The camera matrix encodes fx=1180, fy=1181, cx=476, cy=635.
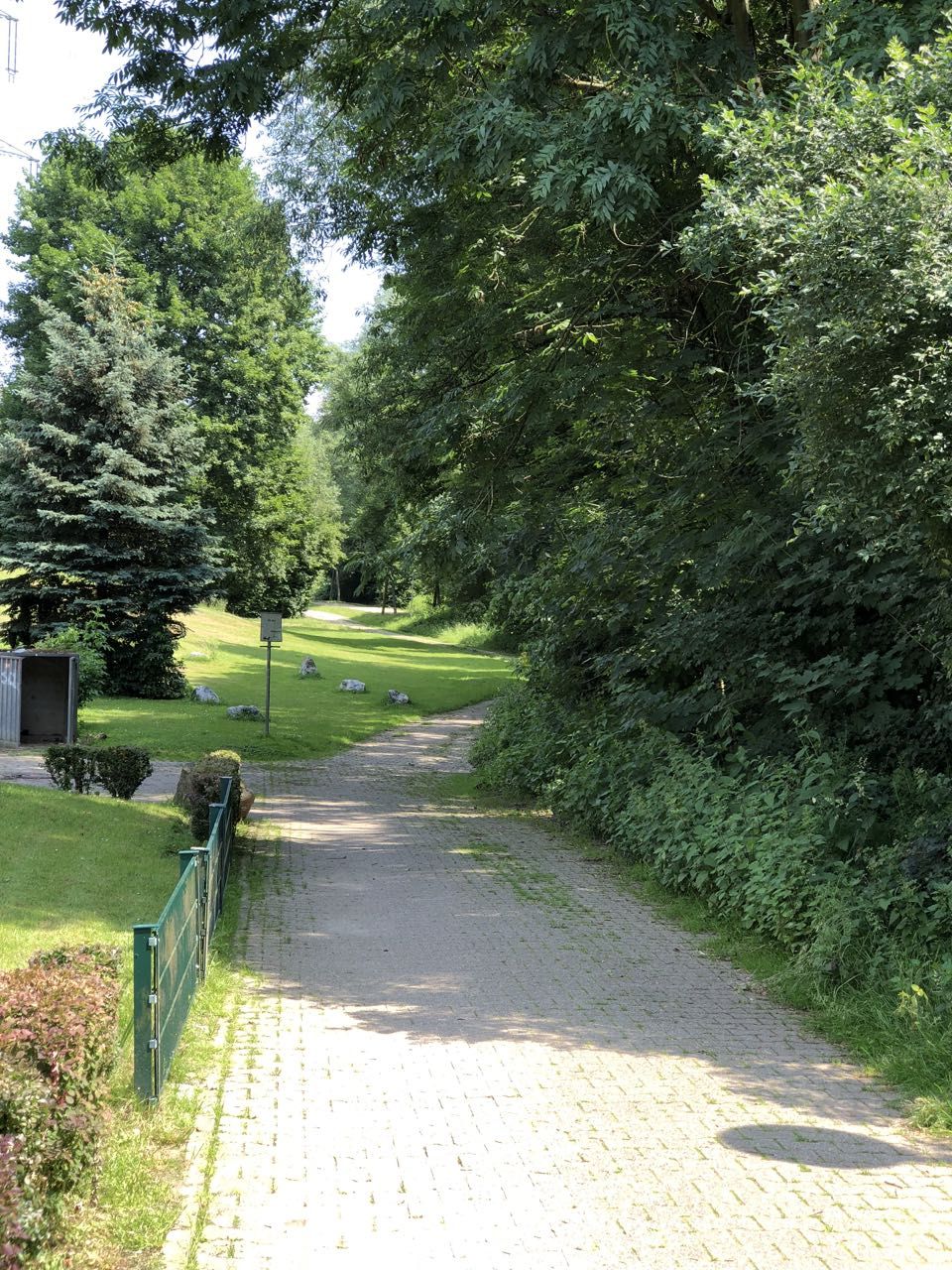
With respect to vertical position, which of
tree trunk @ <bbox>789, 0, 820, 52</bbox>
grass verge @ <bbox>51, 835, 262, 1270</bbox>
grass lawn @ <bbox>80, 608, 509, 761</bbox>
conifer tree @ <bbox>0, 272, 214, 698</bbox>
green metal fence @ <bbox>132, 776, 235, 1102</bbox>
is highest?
tree trunk @ <bbox>789, 0, 820, 52</bbox>

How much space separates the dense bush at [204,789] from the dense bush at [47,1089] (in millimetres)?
8073

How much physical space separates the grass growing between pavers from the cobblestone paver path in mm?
172

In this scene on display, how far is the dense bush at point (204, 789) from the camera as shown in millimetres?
13086

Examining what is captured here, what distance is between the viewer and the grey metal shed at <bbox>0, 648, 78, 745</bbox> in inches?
849

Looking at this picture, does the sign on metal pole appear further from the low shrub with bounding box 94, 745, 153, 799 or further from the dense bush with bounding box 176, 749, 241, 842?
the dense bush with bounding box 176, 749, 241, 842

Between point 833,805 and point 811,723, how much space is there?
1.64 meters

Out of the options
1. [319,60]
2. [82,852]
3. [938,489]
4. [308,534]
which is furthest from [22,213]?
[938,489]

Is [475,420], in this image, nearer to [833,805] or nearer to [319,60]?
[319,60]

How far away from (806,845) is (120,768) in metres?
9.22

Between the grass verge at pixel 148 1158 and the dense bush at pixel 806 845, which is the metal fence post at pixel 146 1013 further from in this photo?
the dense bush at pixel 806 845

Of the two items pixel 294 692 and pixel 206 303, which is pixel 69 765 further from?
pixel 206 303

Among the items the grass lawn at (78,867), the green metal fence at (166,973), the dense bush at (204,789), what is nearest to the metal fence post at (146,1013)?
the green metal fence at (166,973)

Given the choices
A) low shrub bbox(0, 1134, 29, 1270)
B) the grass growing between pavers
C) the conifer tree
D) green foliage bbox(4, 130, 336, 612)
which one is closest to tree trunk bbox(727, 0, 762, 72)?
the grass growing between pavers

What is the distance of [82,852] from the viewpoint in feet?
39.5
